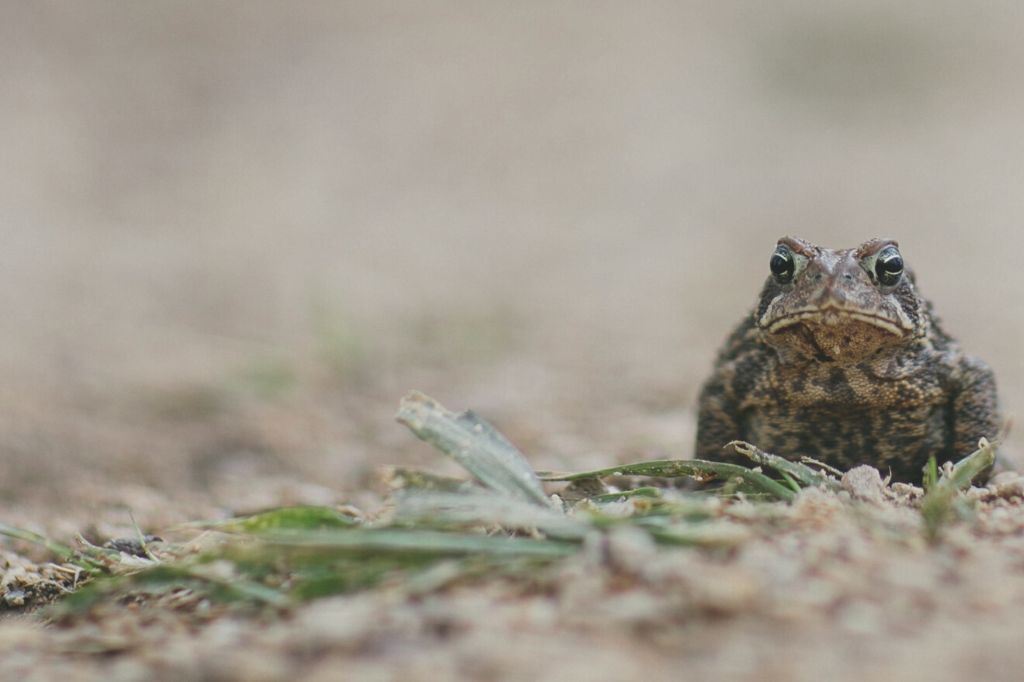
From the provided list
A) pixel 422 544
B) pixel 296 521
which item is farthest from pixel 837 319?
pixel 296 521

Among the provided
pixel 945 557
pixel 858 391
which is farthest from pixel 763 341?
pixel 945 557

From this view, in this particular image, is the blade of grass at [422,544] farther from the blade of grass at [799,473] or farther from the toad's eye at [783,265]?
the toad's eye at [783,265]

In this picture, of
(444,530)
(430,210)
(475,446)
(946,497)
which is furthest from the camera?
(430,210)

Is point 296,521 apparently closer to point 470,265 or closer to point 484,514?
point 484,514

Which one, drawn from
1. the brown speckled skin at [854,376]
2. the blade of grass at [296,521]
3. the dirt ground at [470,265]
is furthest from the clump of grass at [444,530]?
the brown speckled skin at [854,376]

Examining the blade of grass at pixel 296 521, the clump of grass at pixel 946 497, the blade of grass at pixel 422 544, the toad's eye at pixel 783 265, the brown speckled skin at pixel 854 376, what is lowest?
the blade of grass at pixel 422 544

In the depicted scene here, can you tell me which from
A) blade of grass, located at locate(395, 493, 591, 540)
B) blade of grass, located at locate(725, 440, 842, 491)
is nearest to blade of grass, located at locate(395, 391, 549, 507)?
blade of grass, located at locate(395, 493, 591, 540)

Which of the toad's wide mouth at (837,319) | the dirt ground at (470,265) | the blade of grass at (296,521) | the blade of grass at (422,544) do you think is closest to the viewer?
the dirt ground at (470,265)

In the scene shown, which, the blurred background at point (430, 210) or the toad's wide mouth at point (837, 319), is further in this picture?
the blurred background at point (430, 210)

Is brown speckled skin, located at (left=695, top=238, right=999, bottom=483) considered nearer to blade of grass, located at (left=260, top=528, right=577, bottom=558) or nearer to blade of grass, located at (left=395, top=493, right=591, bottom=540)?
blade of grass, located at (left=395, top=493, right=591, bottom=540)
